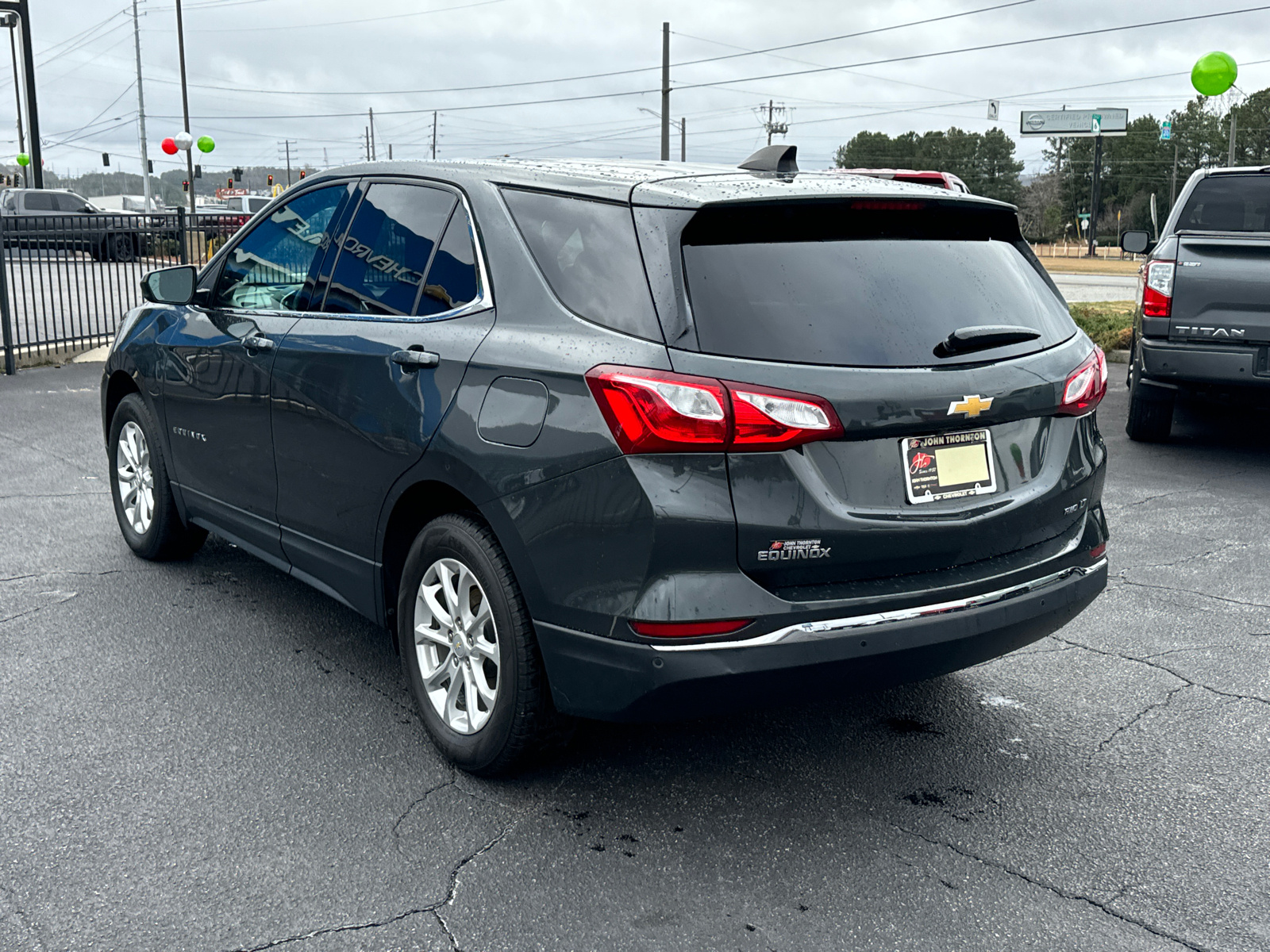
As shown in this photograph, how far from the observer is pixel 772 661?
282cm

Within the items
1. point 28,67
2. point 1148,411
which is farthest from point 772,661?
point 28,67

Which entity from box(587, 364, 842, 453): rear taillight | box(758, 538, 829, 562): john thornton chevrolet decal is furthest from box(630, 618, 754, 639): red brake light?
box(587, 364, 842, 453): rear taillight

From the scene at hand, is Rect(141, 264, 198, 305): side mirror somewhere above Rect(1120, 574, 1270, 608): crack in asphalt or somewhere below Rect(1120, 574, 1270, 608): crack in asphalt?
above

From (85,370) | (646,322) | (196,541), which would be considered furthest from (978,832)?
(85,370)

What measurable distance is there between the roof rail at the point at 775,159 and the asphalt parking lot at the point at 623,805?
173cm

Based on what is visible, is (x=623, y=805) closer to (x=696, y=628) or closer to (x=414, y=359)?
(x=696, y=628)

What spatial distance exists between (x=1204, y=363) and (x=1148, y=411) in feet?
3.39

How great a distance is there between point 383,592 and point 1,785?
3.82 feet

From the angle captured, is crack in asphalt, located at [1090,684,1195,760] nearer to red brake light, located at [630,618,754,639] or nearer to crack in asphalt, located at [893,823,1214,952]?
crack in asphalt, located at [893,823,1214,952]

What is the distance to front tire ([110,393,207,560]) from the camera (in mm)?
5254

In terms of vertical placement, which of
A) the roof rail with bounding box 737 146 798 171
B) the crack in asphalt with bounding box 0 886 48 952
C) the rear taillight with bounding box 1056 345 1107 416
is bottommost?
the crack in asphalt with bounding box 0 886 48 952

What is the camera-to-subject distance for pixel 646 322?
2.88m

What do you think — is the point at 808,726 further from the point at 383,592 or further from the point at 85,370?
the point at 85,370

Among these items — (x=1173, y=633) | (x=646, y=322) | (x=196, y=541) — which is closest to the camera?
(x=646, y=322)
